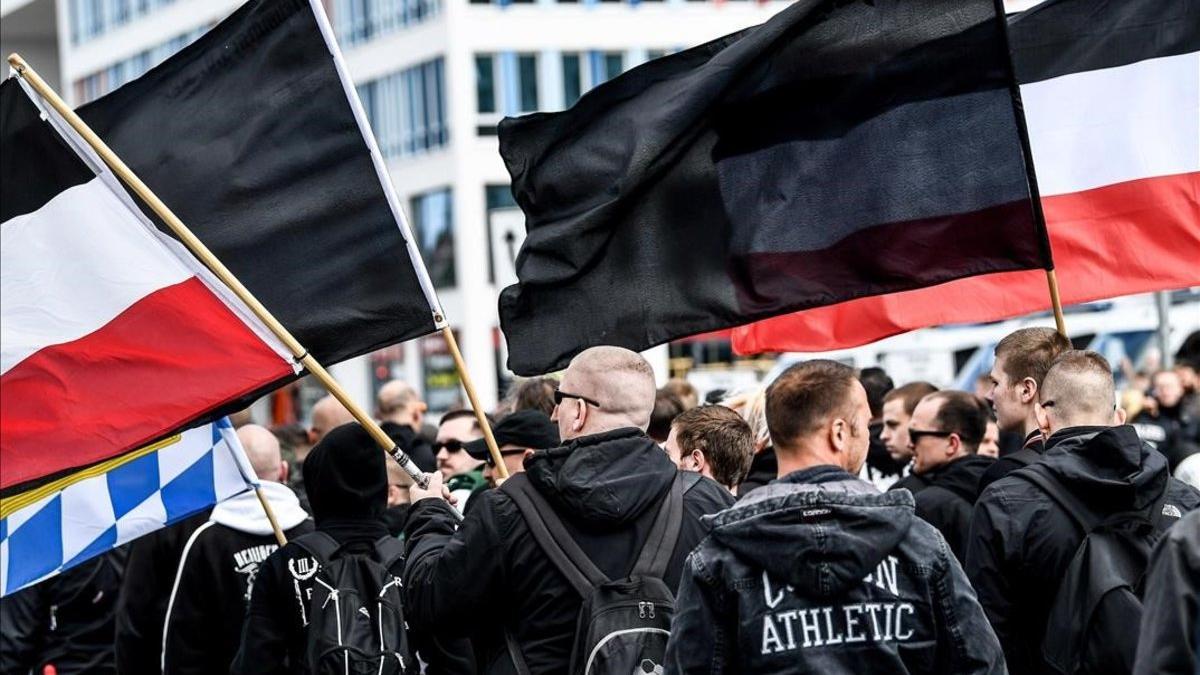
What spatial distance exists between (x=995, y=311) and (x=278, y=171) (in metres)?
2.93

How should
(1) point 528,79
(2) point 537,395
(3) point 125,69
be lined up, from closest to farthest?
(2) point 537,395
(1) point 528,79
(3) point 125,69

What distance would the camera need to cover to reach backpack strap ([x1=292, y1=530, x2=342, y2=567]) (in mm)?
6848

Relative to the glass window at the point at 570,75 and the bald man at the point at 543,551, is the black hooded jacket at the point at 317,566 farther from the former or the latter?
the glass window at the point at 570,75

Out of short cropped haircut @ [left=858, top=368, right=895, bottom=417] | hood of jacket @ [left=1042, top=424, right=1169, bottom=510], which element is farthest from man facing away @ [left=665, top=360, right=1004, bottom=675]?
short cropped haircut @ [left=858, top=368, right=895, bottom=417]

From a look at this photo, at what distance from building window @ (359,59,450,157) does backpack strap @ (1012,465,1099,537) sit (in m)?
46.7

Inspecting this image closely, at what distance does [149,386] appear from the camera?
6.98m

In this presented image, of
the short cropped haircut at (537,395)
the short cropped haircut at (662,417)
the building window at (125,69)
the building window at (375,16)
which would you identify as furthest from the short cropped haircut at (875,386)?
the building window at (125,69)

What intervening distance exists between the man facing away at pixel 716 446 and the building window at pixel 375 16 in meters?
45.6

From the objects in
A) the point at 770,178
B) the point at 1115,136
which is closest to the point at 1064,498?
the point at 770,178

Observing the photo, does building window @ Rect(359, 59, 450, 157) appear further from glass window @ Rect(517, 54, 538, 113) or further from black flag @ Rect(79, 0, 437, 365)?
black flag @ Rect(79, 0, 437, 365)

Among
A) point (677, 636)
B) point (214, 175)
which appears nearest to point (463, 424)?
point (214, 175)

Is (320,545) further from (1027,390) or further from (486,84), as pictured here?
(486,84)

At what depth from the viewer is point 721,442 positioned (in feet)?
23.1

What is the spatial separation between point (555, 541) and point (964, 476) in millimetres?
2791
